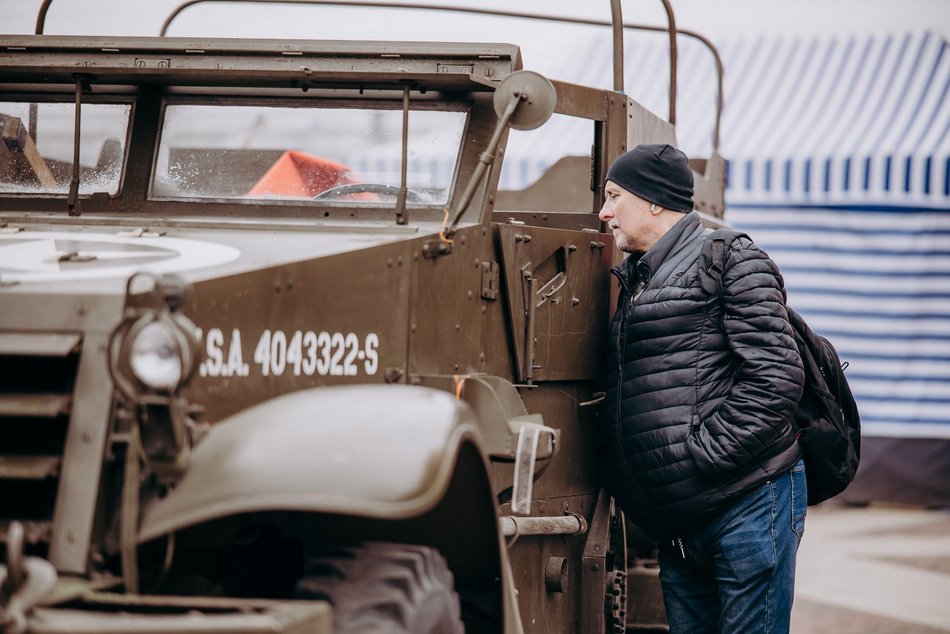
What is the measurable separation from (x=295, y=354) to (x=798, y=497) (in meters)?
2.07

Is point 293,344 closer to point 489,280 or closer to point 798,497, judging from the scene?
point 489,280

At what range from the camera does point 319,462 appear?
3182mm

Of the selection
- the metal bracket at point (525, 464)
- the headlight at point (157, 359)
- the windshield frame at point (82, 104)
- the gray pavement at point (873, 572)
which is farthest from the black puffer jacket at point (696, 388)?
the gray pavement at point (873, 572)

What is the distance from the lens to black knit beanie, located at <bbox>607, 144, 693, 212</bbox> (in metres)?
5.33

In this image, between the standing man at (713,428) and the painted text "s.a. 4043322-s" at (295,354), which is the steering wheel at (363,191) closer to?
the painted text "s.a. 4043322-s" at (295,354)

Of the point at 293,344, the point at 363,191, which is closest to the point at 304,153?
the point at 363,191

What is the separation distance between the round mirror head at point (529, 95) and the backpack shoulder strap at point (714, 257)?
3.09 ft

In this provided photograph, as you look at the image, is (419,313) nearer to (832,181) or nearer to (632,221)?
(632,221)

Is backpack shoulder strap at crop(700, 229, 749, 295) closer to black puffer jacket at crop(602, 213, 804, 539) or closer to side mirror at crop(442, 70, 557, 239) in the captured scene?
black puffer jacket at crop(602, 213, 804, 539)

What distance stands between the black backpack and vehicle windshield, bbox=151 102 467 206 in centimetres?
97

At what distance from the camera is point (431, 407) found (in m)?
3.45

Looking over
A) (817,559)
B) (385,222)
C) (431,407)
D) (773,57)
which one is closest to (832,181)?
(773,57)

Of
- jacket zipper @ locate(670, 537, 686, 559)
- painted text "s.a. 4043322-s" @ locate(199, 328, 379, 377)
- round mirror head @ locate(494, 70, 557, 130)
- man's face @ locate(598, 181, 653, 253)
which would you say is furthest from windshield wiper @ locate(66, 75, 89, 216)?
jacket zipper @ locate(670, 537, 686, 559)

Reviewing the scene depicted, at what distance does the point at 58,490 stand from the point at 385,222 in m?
1.75
